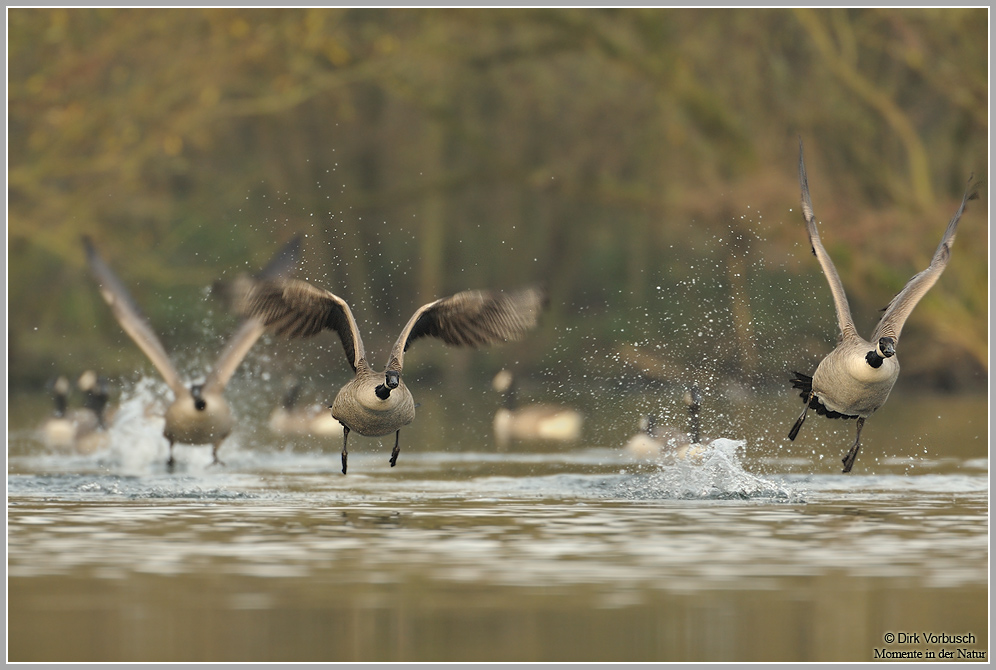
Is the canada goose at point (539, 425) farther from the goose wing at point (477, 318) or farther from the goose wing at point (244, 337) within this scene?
the goose wing at point (477, 318)

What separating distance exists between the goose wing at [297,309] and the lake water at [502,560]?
1498 millimetres

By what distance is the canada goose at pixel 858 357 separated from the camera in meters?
Result: 12.9

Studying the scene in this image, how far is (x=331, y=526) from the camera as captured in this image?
1152cm

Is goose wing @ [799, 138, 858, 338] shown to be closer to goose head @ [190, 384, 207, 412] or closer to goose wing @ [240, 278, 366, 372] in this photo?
goose wing @ [240, 278, 366, 372]

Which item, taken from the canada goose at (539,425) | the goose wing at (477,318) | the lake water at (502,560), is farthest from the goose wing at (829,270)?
the canada goose at (539,425)

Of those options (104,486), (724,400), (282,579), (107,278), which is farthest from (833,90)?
(282,579)

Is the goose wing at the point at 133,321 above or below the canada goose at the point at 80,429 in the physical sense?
above

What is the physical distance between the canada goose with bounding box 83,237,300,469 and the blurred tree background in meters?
4.84

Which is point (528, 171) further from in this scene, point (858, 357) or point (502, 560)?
point (502, 560)

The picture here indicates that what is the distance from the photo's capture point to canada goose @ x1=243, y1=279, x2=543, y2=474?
13570mm

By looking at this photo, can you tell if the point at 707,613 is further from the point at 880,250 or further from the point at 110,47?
the point at 880,250

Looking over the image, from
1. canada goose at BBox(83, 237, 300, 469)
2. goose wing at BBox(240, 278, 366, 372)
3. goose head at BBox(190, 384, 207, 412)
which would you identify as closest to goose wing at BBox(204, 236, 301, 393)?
canada goose at BBox(83, 237, 300, 469)

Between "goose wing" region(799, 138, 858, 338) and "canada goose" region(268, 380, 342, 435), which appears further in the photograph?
"canada goose" region(268, 380, 342, 435)

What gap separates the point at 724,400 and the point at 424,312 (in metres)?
11.4
